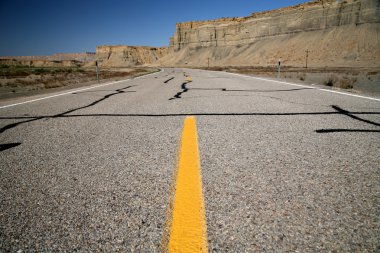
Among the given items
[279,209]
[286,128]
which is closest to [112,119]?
[286,128]

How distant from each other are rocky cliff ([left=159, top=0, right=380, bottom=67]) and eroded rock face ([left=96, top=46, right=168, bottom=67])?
62.9m

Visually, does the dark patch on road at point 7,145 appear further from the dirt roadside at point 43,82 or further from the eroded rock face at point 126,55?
the eroded rock face at point 126,55

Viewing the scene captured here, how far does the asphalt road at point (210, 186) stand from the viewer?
3.86 ft

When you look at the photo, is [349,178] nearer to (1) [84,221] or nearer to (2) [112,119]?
(1) [84,221]

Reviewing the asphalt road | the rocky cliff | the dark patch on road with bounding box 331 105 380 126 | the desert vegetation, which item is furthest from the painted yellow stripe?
the rocky cliff

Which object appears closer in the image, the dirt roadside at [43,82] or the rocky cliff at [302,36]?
the dirt roadside at [43,82]

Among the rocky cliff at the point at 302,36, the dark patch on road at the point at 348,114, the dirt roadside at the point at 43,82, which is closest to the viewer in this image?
the dark patch on road at the point at 348,114

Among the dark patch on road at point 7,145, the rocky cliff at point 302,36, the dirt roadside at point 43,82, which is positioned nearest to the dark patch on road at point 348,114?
the dark patch on road at point 7,145

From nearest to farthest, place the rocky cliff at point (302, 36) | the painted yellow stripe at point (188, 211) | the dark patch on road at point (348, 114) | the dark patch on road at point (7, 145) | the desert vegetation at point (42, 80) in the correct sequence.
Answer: the painted yellow stripe at point (188, 211), the dark patch on road at point (7, 145), the dark patch on road at point (348, 114), the desert vegetation at point (42, 80), the rocky cliff at point (302, 36)

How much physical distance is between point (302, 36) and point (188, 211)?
81239mm

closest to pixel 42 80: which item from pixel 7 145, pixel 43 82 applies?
pixel 43 82

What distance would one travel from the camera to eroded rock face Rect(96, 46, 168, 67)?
155m

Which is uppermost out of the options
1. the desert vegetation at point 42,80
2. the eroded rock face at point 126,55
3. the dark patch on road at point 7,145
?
the eroded rock face at point 126,55

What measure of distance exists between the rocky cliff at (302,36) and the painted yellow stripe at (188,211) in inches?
2401
